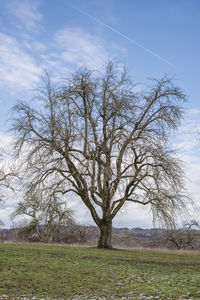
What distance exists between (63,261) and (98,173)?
7421mm

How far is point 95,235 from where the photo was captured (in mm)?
42656

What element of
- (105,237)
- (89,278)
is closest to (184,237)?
(105,237)

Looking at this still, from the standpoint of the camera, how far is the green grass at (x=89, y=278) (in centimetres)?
1023

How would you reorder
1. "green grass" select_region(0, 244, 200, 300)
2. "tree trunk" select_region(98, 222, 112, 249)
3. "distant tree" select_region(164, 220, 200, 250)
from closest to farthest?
Answer: "green grass" select_region(0, 244, 200, 300) < "tree trunk" select_region(98, 222, 112, 249) < "distant tree" select_region(164, 220, 200, 250)

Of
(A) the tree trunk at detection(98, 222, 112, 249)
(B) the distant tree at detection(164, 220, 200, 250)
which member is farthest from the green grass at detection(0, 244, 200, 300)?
(B) the distant tree at detection(164, 220, 200, 250)

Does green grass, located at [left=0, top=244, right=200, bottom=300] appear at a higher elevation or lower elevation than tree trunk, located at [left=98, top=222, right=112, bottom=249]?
lower

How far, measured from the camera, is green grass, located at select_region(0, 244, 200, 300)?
10234 millimetres

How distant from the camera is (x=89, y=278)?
40.1 feet

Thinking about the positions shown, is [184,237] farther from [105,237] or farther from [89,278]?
[89,278]

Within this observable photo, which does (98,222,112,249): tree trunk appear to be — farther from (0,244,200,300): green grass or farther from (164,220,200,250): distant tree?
(164,220,200,250): distant tree

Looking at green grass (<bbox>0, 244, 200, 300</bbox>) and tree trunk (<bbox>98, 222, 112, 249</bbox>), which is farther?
tree trunk (<bbox>98, 222, 112, 249</bbox>)

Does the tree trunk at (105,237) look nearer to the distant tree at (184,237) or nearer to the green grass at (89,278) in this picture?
the green grass at (89,278)

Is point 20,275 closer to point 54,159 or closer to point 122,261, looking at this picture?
point 122,261

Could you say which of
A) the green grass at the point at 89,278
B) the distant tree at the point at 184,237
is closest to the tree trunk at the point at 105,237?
the green grass at the point at 89,278
